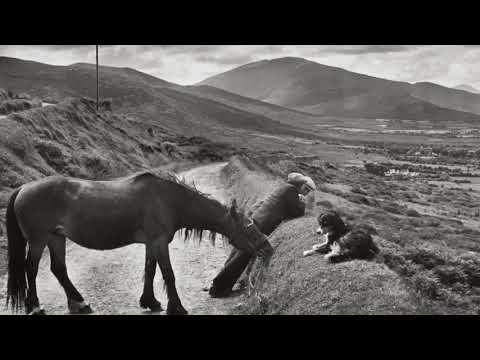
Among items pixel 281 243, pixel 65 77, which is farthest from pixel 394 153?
pixel 281 243

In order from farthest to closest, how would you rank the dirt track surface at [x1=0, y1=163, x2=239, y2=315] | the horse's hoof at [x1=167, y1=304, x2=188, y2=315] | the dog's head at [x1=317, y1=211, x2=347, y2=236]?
1. the dirt track surface at [x1=0, y1=163, x2=239, y2=315]
2. the dog's head at [x1=317, y1=211, x2=347, y2=236]
3. the horse's hoof at [x1=167, y1=304, x2=188, y2=315]

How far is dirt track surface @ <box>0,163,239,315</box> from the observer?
10.2 m

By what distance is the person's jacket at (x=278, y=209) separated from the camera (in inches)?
505

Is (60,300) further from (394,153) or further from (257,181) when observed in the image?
(394,153)

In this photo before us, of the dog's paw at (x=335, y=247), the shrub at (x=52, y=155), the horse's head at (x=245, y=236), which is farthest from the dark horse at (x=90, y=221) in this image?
the shrub at (x=52, y=155)

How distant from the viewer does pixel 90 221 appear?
8.91 metres

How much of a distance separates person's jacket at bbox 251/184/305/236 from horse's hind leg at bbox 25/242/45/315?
5.73m

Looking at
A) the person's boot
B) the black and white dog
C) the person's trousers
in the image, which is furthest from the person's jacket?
the black and white dog

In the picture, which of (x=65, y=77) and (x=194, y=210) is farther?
(x=65, y=77)

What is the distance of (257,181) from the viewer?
23.6 meters

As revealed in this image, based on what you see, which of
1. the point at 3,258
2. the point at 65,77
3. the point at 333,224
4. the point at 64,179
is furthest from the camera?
the point at 65,77

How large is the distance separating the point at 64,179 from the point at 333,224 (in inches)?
213

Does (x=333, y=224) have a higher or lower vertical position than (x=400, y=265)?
higher

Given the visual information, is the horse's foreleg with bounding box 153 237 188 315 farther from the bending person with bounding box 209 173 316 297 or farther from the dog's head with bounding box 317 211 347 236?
the dog's head with bounding box 317 211 347 236
